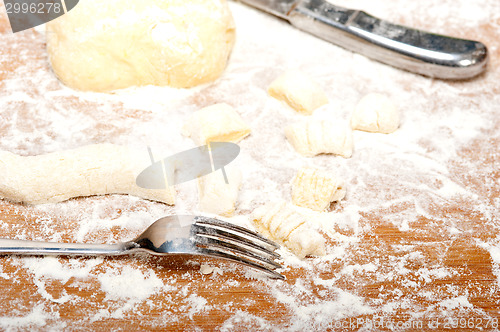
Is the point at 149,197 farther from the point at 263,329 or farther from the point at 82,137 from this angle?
the point at 263,329

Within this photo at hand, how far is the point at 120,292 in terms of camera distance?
1.18 meters

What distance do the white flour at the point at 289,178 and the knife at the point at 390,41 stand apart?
1.6 inches

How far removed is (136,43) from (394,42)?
82 cm

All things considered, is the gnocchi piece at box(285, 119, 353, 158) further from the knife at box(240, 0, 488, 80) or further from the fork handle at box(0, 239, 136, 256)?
the fork handle at box(0, 239, 136, 256)

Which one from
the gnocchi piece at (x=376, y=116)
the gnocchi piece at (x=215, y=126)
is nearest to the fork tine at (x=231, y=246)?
the gnocchi piece at (x=215, y=126)

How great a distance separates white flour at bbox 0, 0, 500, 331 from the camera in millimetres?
1164

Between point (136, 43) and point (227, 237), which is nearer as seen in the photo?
point (227, 237)

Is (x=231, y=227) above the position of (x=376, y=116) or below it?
below

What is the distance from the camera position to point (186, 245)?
1178 millimetres

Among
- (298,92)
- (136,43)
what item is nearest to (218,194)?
(298,92)

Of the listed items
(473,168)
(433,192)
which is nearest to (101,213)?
(433,192)

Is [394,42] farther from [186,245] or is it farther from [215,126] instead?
[186,245]

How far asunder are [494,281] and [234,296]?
596 millimetres

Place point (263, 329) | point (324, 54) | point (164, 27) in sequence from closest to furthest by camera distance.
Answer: point (263, 329), point (164, 27), point (324, 54)
